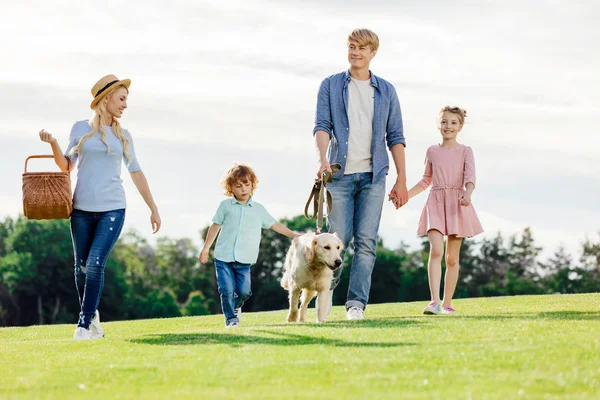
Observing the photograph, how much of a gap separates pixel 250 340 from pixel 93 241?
2.65 metres

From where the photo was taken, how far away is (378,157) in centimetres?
1206

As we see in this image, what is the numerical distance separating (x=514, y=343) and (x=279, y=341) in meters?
2.44

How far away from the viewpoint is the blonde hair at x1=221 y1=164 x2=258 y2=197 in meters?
12.4

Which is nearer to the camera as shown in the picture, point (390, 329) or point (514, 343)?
point (514, 343)

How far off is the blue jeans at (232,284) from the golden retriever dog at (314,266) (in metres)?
0.61

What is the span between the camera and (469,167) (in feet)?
43.3

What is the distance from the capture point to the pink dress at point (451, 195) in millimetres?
13195

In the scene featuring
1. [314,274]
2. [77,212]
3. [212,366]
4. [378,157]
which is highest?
[378,157]

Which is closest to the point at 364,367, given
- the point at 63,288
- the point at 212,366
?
the point at 212,366

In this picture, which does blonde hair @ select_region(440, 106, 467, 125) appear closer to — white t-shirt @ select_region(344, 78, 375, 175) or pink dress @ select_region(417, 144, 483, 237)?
pink dress @ select_region(417, 144, 483, 237)

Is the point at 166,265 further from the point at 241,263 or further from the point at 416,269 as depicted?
the point at 241,263

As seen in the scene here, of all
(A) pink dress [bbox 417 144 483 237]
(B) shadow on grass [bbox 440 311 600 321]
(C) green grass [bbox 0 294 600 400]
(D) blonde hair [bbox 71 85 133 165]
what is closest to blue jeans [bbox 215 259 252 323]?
(C) green grass [bbox 0 294 600 400]

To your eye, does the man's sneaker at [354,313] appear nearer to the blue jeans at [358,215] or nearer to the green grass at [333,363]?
the blue jeans at [358,215]

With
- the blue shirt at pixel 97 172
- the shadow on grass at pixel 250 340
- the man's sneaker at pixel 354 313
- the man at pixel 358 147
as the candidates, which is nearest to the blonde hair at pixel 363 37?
the man at pixel 358 147
